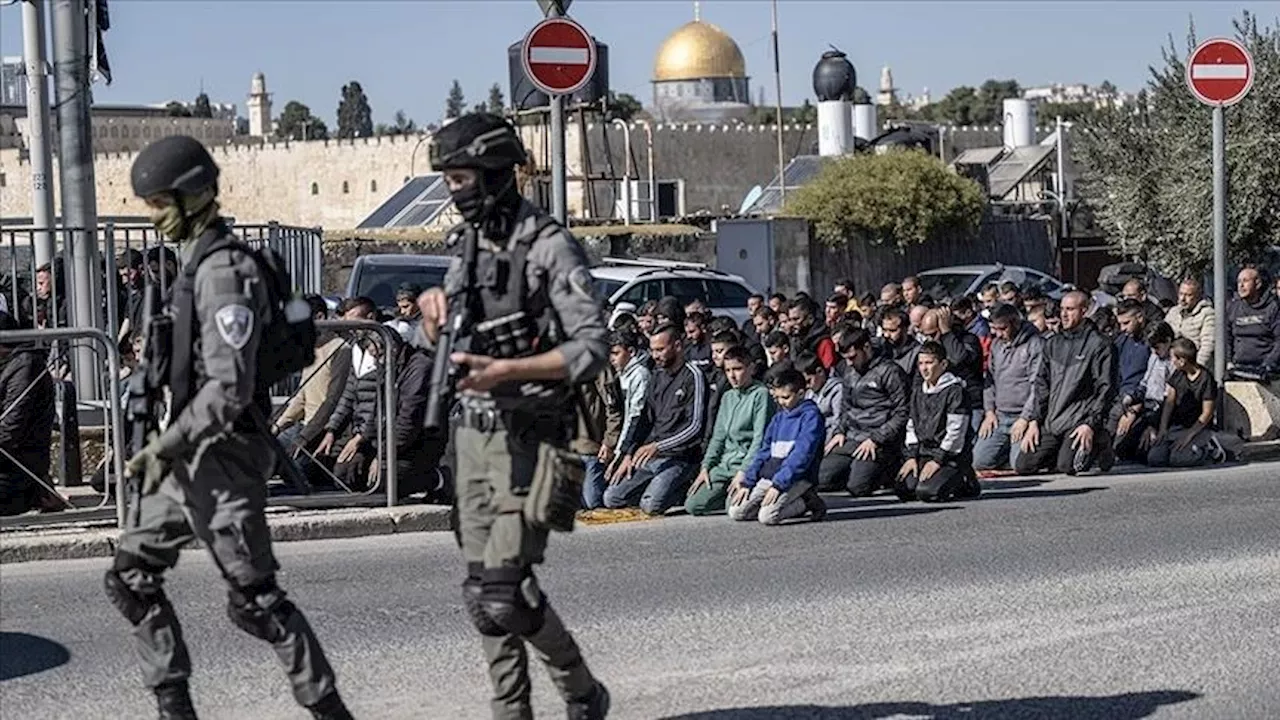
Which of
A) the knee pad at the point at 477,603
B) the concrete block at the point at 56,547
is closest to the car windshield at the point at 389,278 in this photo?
the concrete block at the point at 56,547

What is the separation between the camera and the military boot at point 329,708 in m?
6.21

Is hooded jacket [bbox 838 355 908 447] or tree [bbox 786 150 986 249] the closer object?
hooded jacket [bbox 838 355 908 447]

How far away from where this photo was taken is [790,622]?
8836mm

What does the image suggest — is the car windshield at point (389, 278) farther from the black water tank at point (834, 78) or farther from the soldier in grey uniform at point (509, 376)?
the black water tank at point (834, 78)

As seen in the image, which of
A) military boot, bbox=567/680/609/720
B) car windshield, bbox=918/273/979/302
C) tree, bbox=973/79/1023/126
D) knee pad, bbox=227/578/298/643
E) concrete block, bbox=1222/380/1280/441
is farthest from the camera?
tree, bbox=973/79/1023/126

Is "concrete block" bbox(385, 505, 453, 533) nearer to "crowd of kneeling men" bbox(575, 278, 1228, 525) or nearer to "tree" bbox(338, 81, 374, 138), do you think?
"crowd of kneeling men" bbox(575, 278, 1228, 525)

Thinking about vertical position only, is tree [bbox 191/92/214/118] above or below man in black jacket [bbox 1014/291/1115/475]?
above

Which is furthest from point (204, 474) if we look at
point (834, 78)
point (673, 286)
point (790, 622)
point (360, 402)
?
point (834, 78)

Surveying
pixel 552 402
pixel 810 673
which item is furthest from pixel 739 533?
pixel 552 402

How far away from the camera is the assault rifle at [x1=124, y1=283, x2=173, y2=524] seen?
20.4 feet

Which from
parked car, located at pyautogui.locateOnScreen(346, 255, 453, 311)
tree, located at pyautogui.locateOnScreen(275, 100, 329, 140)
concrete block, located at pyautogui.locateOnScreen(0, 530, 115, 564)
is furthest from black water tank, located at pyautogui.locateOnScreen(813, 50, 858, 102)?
tree, located at pyautogui.locateOnScreen(275, 100, 329, 140)

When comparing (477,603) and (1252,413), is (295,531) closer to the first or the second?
(477,603)

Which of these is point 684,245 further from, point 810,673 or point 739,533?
point 810,673

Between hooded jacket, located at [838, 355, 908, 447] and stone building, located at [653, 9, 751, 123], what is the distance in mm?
80182
